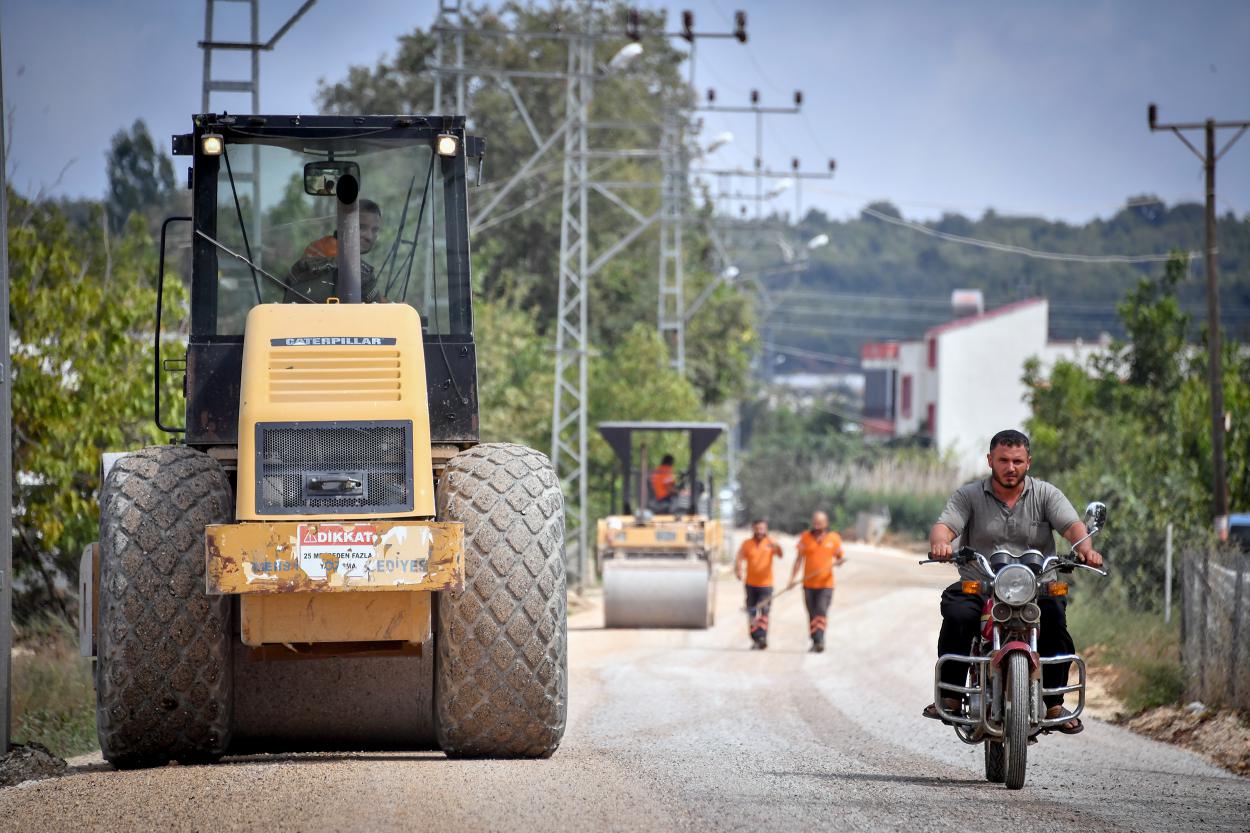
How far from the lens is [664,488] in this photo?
28969 mm

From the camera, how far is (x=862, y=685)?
61.0 feet

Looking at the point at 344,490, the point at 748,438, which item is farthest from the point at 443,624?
the point at 748,438

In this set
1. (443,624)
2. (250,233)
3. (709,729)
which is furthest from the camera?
(709,729)

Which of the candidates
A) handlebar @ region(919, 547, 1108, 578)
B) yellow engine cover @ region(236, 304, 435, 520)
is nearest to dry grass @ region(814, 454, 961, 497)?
handlebar @ region(919, 547, 1108, 578)

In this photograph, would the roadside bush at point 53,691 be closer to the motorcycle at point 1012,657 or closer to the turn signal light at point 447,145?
the turn signal light at point 447,145

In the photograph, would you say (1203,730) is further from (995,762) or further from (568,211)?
(568,211)

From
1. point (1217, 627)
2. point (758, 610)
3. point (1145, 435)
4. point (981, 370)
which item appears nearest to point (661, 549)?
point (758, 610)

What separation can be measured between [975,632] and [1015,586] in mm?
493

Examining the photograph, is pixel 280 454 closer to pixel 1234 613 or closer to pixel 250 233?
pixel 250 233

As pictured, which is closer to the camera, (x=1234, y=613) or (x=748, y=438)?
(x=1234, y=613)

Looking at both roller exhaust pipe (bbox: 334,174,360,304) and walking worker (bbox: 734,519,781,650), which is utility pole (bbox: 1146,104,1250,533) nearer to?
walking worker (bbox: 734,519,781,650)

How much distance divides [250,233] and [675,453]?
103ft

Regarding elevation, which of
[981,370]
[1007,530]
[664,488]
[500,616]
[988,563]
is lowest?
[664,488]

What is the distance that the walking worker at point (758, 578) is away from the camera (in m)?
23.4
